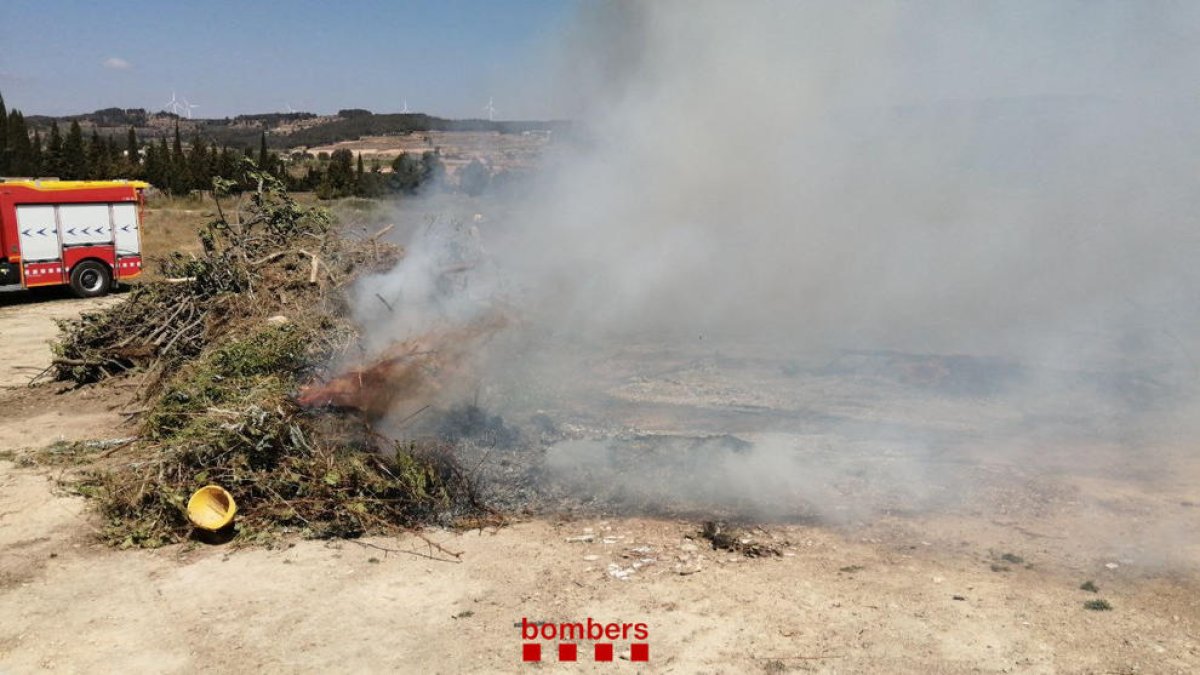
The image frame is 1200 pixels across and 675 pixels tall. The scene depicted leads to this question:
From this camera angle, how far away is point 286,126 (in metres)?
79.8

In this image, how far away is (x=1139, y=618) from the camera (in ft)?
14.9

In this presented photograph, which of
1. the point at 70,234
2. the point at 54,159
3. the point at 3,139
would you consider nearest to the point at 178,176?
the point at 54,159

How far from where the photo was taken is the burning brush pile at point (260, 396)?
5.89m

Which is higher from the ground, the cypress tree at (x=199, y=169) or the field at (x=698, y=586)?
the cypress tree at (x=199, y=169)

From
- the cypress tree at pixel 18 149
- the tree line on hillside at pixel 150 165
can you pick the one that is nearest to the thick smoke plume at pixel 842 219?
the tree line on hillside at pixel 150 165

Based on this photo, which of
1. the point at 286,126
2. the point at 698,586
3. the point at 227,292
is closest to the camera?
the point at 698,586

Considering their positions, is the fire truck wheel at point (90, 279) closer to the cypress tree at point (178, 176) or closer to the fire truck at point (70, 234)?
the fire truck at point (70, 234)

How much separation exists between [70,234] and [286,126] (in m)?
70.4

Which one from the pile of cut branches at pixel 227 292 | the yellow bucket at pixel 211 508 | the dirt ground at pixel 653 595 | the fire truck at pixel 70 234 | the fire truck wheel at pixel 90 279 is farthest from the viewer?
the fire truck wheel at pixel 90 279

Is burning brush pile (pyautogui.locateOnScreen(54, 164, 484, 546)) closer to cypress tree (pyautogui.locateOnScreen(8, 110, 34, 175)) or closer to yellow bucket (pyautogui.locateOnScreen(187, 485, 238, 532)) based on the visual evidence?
yellow bucket (pyautogui.locateOnScreen(187, 485, 238, 532))

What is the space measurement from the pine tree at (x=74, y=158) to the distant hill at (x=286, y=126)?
4.39m

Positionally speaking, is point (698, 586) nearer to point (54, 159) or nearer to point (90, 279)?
point (90, 279)

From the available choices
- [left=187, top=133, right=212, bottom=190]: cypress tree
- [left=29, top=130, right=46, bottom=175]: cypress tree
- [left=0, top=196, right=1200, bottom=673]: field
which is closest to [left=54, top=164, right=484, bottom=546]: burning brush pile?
[left=0, top=196, right=1200, bottom=673]: field

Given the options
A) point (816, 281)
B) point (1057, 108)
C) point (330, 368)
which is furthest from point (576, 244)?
point (1057, 108)
